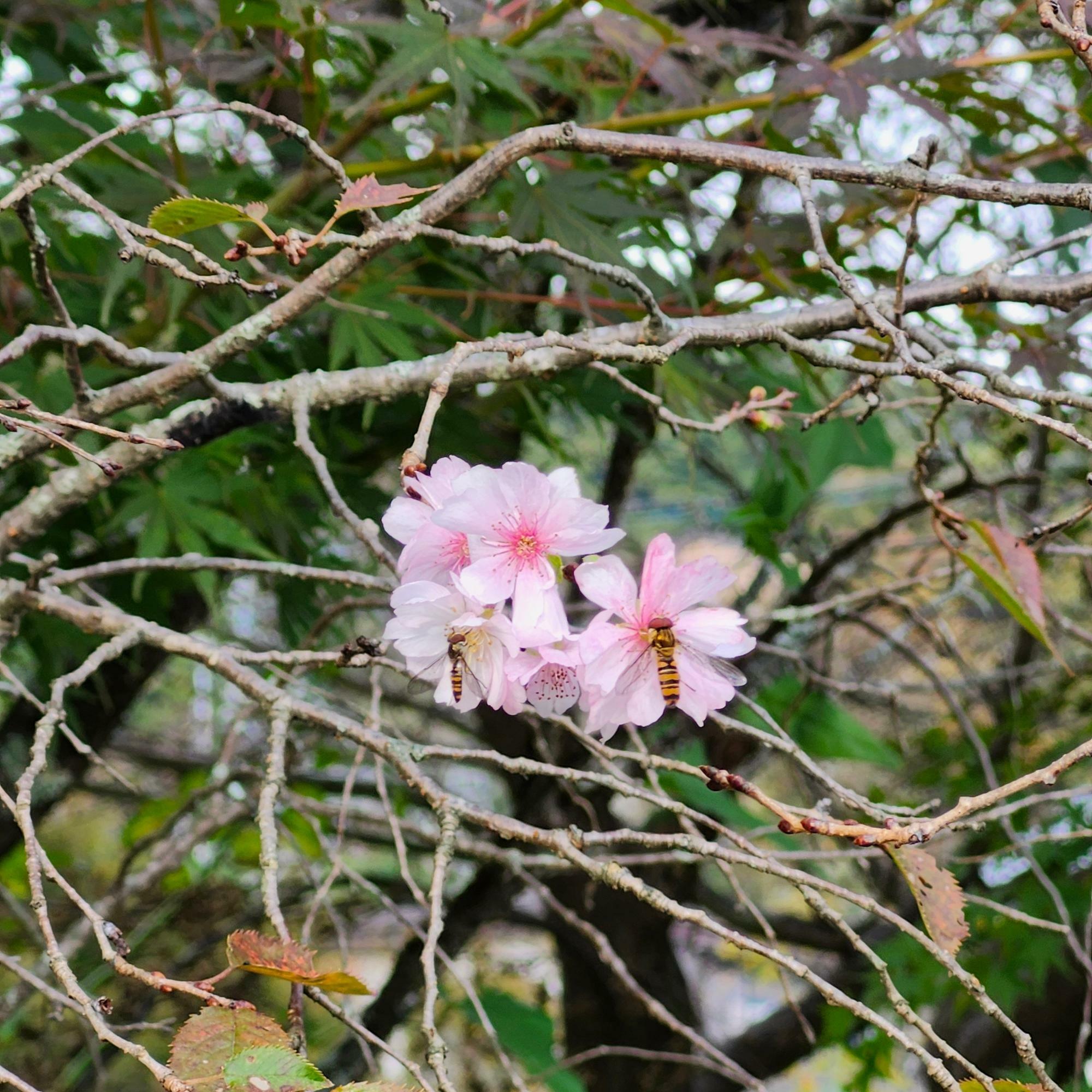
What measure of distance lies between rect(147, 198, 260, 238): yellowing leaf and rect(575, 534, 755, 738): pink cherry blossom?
27 cm

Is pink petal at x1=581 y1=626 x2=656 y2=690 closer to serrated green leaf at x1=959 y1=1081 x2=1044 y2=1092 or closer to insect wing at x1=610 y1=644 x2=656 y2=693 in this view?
insect wing at x1=610 y1=644 x2=656 y2=693

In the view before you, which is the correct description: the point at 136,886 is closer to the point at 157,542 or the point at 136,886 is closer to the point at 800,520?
the point at 157,542

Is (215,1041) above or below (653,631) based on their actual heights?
below

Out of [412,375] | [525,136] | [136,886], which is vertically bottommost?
[136,886]

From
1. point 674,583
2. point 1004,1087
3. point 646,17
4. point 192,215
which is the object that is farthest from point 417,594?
point 646,17

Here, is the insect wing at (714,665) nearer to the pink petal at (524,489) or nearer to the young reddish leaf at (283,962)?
the pink petal at (524,489)

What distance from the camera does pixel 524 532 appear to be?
541 mm

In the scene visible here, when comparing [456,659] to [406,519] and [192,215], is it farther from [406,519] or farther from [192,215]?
[192,215]

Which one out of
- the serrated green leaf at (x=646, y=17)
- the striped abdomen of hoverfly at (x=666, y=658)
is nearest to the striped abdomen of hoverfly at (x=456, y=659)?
the striped abdomen of hoverfly at (x=666, y=658)

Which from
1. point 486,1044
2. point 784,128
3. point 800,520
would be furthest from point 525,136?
point 486,1044

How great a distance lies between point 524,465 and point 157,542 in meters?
0.66

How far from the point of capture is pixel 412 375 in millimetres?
777

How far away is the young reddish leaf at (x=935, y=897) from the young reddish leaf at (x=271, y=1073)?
0.30 metres

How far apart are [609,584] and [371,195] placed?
0.24m
